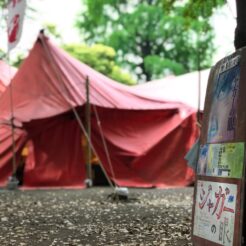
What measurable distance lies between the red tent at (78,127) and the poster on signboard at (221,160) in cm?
873

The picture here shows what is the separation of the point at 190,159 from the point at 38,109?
850 centimetres

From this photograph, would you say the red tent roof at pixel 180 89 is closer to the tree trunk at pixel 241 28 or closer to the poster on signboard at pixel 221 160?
the tree trunk at pixel 241 28

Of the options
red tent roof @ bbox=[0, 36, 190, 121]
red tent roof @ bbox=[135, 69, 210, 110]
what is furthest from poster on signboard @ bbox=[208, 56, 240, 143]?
red tent roof @ bbox=[135, 69, 210, 110]

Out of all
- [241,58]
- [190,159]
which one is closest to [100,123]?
[190,159]

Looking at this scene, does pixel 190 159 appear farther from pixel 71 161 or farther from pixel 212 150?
pixel 71 161

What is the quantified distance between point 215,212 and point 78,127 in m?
9.99

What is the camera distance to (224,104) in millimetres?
3963

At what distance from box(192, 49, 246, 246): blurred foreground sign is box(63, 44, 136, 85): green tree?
25.6 meters

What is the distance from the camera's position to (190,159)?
4816 mm

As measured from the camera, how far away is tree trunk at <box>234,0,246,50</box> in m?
4.50

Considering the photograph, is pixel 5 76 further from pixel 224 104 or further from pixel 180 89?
pixel 224 104

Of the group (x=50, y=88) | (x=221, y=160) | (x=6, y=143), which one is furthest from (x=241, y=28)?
(x=6, y=143)

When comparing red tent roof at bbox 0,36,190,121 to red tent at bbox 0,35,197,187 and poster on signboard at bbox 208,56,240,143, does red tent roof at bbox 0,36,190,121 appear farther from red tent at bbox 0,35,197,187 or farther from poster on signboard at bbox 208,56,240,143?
poster on signboard at bbox 208,56,240,143

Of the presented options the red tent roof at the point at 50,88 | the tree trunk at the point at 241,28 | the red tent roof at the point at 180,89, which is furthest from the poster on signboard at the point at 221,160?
the red tent roof at the point at 180,89
